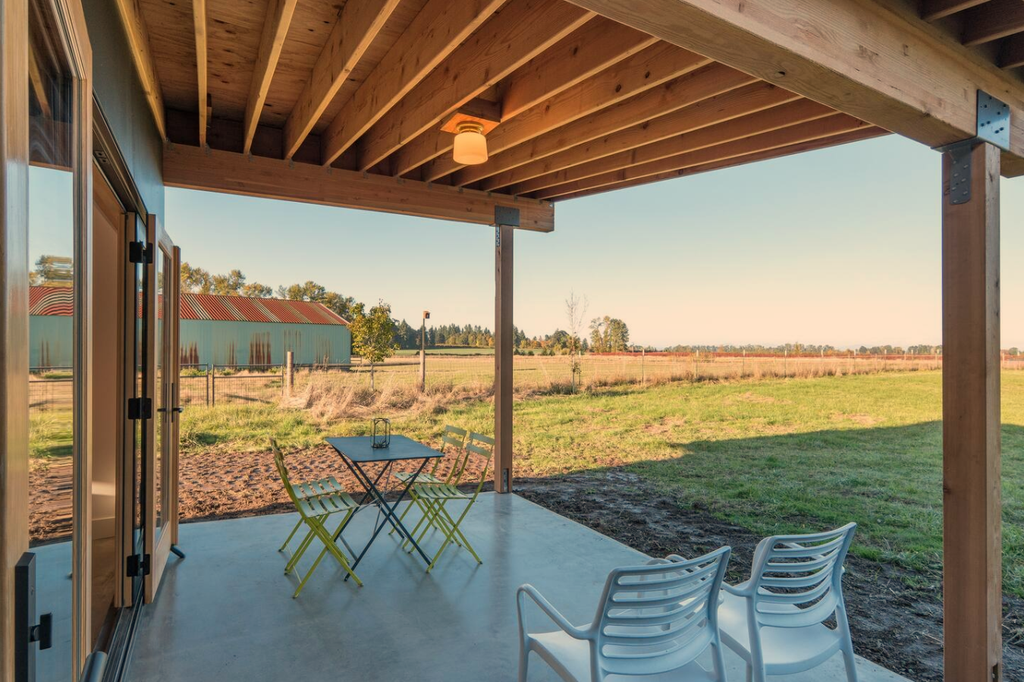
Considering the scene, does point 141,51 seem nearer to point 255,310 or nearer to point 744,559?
point 255,310

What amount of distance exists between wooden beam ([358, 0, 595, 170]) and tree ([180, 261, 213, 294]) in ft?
13.3

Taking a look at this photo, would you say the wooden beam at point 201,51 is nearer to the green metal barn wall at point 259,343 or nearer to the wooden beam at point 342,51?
the wooden beam at point 342,51

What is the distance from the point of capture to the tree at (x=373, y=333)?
8.05 m

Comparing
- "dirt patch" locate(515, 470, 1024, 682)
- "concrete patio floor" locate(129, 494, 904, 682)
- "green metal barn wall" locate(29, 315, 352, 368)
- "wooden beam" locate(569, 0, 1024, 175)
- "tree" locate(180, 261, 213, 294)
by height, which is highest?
"wooden beam" locate(569, 0, 1024, 175)

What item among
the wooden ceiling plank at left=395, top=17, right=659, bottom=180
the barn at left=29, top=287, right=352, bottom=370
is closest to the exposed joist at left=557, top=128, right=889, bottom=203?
the wooden ceiling plank at left=395, top=17, right=659, bottom=180

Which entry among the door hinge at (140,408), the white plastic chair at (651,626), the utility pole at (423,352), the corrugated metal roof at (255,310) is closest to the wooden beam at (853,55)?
the white plastic chair at (651,626)

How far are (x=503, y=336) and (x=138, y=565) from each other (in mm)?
3523

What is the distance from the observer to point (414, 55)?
2.86m

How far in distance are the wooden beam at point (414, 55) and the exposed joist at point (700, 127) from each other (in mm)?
1501

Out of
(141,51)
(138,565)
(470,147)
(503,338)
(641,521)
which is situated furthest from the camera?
(503,338)

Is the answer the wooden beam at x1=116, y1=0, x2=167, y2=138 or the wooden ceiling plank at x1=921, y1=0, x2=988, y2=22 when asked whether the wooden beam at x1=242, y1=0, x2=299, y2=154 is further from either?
the wooden ceiling plank at x1=921, y1=0, x2=988, y2=22

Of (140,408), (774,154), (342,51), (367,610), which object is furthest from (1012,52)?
(140,408)

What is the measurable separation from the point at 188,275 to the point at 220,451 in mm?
2126

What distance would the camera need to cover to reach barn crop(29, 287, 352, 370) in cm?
678
